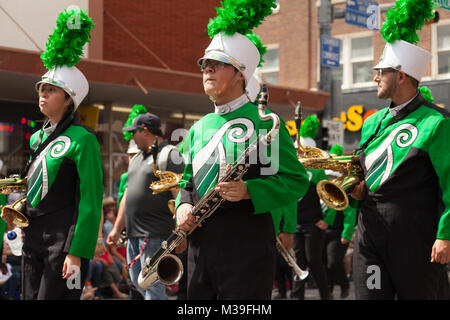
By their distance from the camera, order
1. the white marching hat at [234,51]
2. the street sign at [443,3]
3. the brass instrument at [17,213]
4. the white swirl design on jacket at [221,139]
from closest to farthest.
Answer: the white swirl design on jacket at [221,139]
the white marching hat at [234,51]
the brass instrument at [17,213]
the street sign at [443,3]

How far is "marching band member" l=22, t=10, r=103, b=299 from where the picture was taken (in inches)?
181

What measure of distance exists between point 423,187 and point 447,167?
0.72 ft

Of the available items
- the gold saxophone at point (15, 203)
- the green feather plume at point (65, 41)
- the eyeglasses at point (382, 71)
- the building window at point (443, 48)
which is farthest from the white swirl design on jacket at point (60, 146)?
the building window at point (443, 48)

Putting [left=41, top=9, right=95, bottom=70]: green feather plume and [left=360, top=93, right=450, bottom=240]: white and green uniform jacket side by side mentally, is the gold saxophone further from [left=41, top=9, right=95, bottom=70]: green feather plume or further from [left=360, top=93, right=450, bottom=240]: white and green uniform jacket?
[left=360, top=93, right=450, bottom=240]: white and green uniform jacket

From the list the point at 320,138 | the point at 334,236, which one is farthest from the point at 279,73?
the point at 334,236

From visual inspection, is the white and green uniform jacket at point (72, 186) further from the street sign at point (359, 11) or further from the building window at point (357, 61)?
the building window at point (357, 61)

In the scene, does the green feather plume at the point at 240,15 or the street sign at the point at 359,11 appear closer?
the green feather plume at the point at 240,15

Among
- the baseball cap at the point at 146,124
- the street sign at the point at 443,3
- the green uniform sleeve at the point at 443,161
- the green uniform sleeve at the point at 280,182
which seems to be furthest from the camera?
the street sign at the point at 443,3

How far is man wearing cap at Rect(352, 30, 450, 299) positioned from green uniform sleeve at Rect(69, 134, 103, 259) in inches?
72.5

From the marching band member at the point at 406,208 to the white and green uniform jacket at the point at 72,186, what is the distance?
186 centimetres

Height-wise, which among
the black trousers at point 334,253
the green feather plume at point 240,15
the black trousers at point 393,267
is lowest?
the black trousers at point 334,253

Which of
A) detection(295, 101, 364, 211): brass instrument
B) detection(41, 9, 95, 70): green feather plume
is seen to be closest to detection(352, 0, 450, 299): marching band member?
detection(295, 101, 364, 211): brass instrument

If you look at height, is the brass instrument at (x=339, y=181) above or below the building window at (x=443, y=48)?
below

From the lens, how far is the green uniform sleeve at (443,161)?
4.47 m
